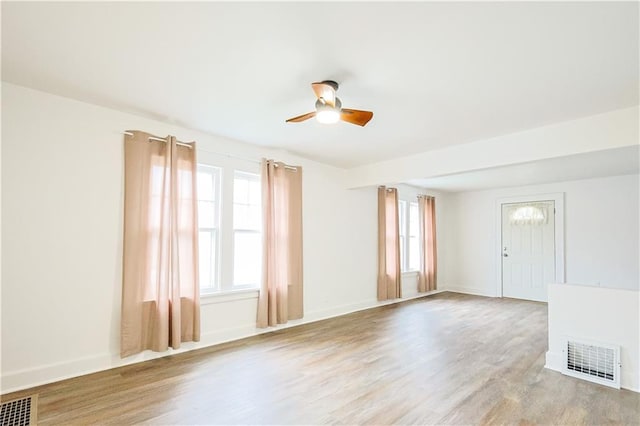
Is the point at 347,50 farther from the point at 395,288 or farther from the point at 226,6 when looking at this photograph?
the point at 395,288

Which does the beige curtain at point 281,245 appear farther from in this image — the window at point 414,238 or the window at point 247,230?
the window at point 414,238

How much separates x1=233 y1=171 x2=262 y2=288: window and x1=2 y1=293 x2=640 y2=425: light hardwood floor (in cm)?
82

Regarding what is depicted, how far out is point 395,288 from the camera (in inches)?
255

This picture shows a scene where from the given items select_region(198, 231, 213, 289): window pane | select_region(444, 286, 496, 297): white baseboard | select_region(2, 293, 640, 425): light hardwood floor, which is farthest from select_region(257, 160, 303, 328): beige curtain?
select_region(444, 286, 496, 297): white baseboard

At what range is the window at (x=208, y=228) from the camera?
4098 millimetres

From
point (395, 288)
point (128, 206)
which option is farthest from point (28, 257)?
point (395, 288)

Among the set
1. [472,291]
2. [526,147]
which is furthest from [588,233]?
[526,147]

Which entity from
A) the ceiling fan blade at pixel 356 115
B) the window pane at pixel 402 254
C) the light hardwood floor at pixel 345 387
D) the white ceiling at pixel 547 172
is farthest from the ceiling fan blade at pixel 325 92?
the window pane at pixel 402 254

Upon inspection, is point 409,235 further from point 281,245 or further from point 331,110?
point 331,110

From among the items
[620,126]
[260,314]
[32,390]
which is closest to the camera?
[32,390]

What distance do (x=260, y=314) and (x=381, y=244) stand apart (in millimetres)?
2807

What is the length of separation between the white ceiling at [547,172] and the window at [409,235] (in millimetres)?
569

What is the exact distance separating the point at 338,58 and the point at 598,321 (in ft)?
11.1

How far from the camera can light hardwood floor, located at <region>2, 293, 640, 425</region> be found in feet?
7.93
